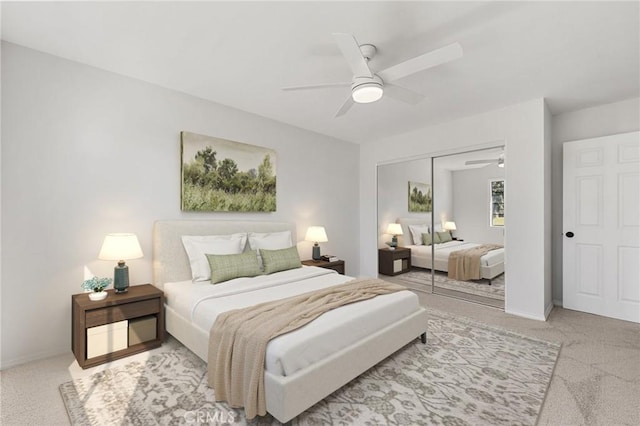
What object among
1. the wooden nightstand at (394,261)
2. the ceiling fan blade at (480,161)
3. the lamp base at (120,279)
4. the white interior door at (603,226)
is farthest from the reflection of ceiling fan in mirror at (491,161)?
the lamp base at (120,279)

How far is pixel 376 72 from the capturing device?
92.0 inches

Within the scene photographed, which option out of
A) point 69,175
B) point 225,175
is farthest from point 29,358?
point 225,175

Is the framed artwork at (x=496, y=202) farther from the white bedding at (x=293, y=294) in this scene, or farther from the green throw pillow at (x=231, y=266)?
the green throw pillow at (x=231, y=266)

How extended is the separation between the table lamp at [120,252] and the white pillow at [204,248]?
1.78ft

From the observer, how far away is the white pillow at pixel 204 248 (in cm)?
311

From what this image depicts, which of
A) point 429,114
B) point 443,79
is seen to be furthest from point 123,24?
point 429,114

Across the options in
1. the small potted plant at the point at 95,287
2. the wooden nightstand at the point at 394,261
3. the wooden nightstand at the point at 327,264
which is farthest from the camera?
the wooden nightstand at the point at 394,261

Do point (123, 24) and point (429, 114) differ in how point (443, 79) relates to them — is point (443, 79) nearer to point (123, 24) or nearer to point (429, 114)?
point (429, 114)

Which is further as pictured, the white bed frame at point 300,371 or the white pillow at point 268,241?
the white pillow at point 268,241

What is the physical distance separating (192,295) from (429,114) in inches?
142

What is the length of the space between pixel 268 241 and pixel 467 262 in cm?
287

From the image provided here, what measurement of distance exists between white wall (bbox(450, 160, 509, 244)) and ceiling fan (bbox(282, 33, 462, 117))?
2108 mm

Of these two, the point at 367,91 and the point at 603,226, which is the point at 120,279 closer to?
the point at 367,91

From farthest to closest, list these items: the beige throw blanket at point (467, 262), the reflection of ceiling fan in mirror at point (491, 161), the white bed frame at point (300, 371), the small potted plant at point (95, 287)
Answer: the beige throw blanket at point (467, 262) → the reflection of ceiling fan in mirror at point (491, 161) → the small potted plant at point (95, 287) → the white bed frame at point (300, 371)
